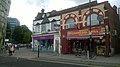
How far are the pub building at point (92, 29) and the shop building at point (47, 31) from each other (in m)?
1.87

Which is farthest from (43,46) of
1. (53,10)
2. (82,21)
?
(82,21)

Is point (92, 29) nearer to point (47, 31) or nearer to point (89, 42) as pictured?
point (89, 42)

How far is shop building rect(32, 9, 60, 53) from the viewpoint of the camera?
137 ft

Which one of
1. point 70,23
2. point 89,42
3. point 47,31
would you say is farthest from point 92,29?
point 47,31

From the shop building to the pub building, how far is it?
1871mm

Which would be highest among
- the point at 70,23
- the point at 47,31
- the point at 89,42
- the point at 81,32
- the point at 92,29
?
the point at 70,23

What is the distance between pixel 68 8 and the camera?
43.7 m

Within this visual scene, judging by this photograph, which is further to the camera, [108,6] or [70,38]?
[70,38]

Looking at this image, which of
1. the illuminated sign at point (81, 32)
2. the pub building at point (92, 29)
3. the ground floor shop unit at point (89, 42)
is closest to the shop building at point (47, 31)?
the pub building at point (92, 29)

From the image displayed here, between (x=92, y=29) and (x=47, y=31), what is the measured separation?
12.2 meters

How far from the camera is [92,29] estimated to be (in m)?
34.5

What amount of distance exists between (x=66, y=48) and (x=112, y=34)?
836 cm

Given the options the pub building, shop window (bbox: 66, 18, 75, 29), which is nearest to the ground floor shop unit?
the pub building

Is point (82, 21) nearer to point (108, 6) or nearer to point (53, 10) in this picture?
point (108, 6)
